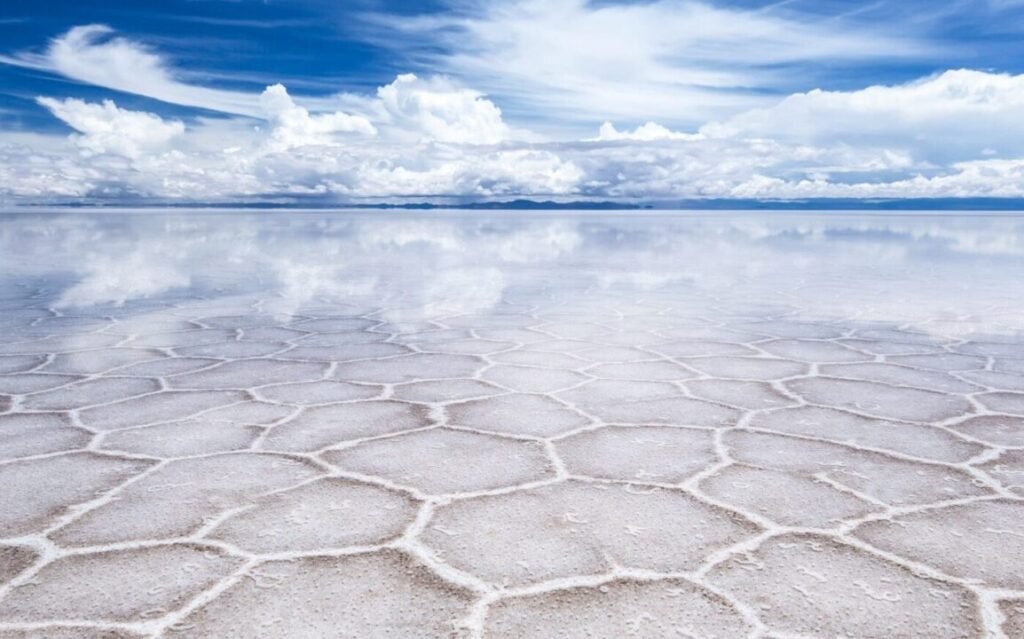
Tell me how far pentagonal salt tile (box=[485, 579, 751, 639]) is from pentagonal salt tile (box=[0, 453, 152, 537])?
1.60 meters

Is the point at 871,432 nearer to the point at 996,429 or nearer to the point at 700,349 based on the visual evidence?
the point at 996,429

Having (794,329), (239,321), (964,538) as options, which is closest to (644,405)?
(964,538)

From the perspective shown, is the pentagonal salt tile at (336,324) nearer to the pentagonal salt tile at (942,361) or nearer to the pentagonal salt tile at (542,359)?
the pentagonal salt tile at (542,359)

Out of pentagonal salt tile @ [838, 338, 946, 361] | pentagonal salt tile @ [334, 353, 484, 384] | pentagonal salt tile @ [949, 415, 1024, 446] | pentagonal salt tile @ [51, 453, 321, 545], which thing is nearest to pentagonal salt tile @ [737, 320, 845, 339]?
pentagonal salt tile @ [838, 338, 946, 361]

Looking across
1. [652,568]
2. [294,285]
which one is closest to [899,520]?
[652,568]

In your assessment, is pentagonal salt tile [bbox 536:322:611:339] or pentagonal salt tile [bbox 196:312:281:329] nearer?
pentagonal salt tile [bbox 536:322:611:339]

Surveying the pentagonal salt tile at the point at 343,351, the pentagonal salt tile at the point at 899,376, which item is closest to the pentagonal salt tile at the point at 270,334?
the pentagonal salt tile at the point at 343,351

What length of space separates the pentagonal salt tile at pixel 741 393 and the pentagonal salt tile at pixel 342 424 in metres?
1.54

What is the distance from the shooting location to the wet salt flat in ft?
6.68

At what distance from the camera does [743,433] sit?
3.48 m

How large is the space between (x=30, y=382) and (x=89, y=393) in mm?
515

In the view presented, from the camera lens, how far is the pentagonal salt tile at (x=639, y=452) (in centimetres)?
297

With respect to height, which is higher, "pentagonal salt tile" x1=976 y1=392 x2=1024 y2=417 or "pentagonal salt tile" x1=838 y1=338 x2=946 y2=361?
"pentagonal salt tile" x1=976 y1=392 x2=1024 y2=417

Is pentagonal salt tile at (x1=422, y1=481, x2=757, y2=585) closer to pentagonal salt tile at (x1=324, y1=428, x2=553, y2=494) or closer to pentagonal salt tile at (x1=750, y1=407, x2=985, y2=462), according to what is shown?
pentagonal salt tile at (x1=324, y1=428, x2=553, y2=494)
